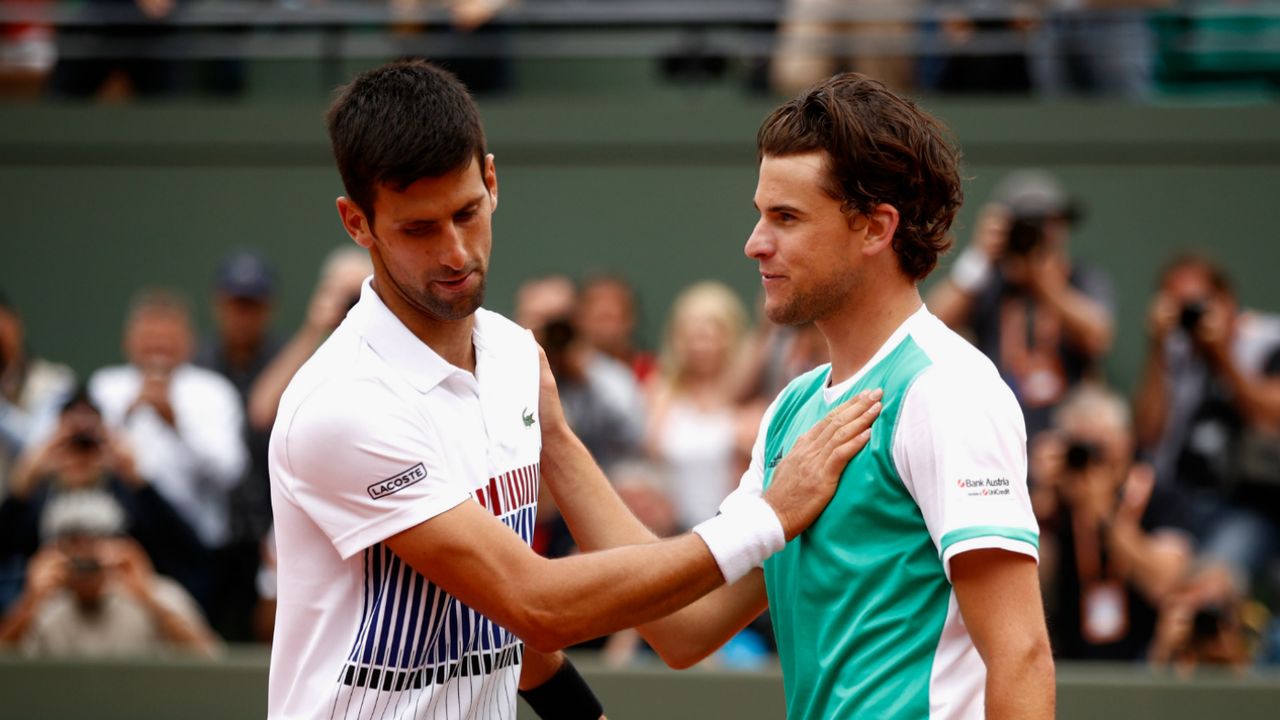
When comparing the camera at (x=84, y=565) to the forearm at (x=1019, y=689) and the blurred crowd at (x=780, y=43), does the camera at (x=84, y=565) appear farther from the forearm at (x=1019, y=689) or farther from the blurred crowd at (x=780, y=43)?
the forearm at (x=1019, y=689)

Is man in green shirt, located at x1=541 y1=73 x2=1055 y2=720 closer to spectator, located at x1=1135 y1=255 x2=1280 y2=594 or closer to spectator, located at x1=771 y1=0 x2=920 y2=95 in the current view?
spectator, located at x1=1135 y1=255 x2=1280 y2=594

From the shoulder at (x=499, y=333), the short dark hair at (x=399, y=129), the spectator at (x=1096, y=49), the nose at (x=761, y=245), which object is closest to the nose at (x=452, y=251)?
the short dark hair at (x=399, y=129)

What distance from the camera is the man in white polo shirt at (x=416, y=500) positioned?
2955 mm

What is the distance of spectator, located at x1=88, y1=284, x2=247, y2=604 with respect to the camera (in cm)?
707

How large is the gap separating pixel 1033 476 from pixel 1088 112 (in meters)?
2.55

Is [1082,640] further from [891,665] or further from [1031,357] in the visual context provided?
[891,665]

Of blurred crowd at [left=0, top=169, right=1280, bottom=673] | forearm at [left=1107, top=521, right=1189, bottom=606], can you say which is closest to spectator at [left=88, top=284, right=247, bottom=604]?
blurred crowd at [left=0, top=169, right=1280, bottom=673]

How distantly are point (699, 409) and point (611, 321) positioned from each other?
708mm

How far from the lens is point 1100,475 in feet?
21.1

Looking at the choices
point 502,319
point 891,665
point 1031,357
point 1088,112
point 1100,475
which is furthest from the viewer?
point 1088,112

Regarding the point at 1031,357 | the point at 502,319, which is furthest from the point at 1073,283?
the point at 502,319

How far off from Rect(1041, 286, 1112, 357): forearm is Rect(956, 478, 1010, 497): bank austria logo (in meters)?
4.23

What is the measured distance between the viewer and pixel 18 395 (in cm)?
746

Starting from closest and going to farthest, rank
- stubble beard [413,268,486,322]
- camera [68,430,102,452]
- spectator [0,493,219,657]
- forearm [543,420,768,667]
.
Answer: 1. stubble beard [413,268,486,322]
2. forearm [543,420,768,667]
3. spectator [0,493,219,657]
4. camera [68,430,102,452]
